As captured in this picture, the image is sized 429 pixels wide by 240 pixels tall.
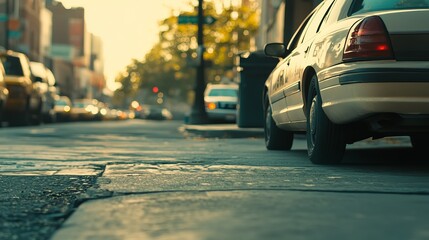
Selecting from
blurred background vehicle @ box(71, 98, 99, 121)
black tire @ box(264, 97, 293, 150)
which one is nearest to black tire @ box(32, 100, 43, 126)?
blurred background vehicle @ box(71, 98, 99, 121)

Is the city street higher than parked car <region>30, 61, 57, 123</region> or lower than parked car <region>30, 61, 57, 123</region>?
lower

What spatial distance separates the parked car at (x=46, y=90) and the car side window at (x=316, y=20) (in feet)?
60.6

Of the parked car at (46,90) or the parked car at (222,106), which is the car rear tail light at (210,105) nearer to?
the parked car at (222,106)

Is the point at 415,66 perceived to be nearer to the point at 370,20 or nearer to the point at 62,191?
the point at 370,20

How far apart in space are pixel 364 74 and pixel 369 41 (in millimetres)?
255

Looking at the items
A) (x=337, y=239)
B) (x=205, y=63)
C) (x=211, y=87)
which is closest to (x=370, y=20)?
(x=337, y=239)

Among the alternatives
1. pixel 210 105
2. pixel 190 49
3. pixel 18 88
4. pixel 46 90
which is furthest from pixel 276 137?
pixel 190 49

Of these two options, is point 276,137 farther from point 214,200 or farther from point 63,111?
point 63,111

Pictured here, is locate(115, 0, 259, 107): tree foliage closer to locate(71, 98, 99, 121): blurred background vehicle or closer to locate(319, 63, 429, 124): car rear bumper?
locate(71, 98, 99, 121): blurred background vehicle

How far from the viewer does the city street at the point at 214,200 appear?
3979 millimetres

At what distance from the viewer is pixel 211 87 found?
29.8 metres

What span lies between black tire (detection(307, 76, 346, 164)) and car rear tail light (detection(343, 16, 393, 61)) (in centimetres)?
84

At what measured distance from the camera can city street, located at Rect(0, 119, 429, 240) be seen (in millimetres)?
3979

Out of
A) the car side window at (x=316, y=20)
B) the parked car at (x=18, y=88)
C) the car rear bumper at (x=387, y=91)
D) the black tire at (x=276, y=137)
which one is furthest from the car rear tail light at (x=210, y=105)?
the car rear bumper at (x=387, y=91)
